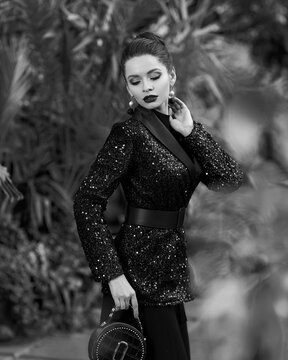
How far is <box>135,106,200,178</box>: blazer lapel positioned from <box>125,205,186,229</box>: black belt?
0.16 meters

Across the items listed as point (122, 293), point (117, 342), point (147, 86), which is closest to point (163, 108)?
point (147, 86)

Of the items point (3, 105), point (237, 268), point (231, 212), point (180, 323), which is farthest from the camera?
point (3, 105)

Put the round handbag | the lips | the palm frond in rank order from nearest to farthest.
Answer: the round handbag → the lips → the palm frond

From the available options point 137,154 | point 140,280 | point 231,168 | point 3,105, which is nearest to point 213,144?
point 231,168

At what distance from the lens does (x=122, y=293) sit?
283 centimetres

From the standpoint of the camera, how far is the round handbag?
2.82 metres

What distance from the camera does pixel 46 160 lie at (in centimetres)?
584

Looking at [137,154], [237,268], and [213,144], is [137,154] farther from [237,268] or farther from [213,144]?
[237,268]

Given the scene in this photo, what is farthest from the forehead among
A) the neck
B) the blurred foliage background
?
the blurred foliage background

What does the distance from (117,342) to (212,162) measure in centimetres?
71

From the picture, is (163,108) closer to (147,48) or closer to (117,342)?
(147,48)

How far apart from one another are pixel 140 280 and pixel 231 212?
93 centimetres

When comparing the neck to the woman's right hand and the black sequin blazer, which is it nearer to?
the black sequin blazer

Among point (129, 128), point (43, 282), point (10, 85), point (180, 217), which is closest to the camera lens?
point (129, 128)
